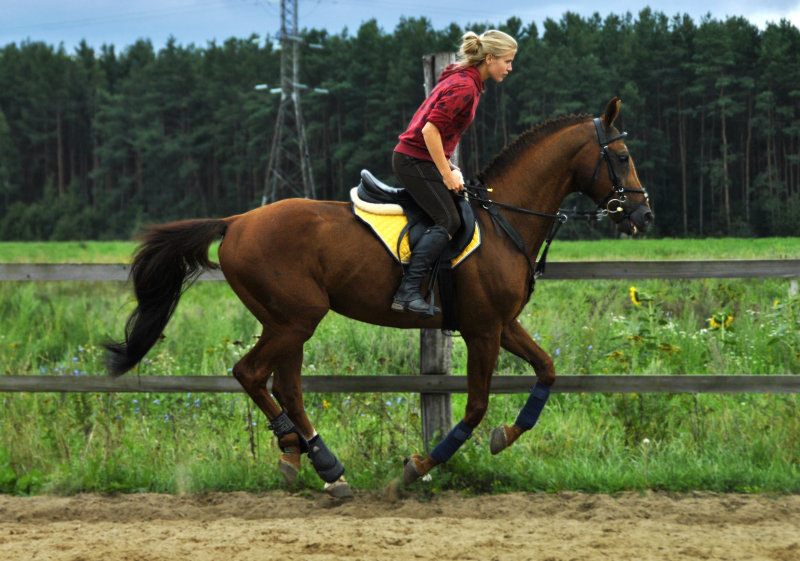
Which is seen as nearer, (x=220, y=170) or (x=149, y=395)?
(x=149, y=395)

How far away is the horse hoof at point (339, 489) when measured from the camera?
216 inches

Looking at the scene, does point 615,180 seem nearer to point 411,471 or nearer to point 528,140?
point 528,140

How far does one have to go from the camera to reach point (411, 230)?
5316 millimetres

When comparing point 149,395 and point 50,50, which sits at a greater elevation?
point 50,50

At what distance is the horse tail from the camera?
18.2ft

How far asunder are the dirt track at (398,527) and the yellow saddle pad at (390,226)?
1.58 meters

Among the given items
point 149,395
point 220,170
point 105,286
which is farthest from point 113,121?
point 149,395

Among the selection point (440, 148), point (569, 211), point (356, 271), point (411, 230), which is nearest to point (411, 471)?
point (356, 271)

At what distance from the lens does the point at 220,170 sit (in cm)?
7394

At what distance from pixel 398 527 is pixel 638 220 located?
95.5 inches

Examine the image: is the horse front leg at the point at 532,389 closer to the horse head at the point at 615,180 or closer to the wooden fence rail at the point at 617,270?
the wooden fence rail at the point at 617,270

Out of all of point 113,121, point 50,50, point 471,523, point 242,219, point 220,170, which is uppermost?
point 50,50

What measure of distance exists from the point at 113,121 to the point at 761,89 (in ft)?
182

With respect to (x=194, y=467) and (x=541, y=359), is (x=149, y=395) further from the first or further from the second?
(x=541, y=359)
